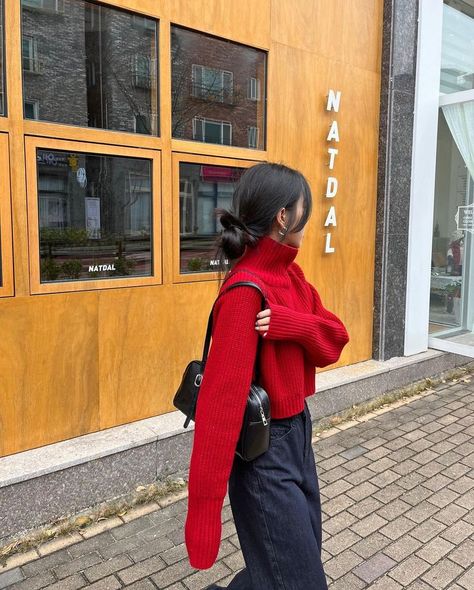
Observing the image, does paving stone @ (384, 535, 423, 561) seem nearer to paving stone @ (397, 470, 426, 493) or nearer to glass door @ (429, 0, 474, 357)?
paving stone @ (397, 470, 426, 493)

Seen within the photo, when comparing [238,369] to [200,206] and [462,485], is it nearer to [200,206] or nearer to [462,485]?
[200,206]

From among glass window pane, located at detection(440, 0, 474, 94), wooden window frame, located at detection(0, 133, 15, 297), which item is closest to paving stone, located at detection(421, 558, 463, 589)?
wooden window frame, located at detection(0, 133, 15, 297)

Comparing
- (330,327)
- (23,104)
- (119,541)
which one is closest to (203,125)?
(23,104)

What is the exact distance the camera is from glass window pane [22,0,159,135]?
3.06 metres

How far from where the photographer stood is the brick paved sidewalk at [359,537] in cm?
265

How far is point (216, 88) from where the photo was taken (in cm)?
395

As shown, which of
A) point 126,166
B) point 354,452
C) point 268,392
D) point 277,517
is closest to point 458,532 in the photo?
point 354,452

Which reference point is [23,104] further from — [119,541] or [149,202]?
A: [119,541]

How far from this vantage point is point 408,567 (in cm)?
276

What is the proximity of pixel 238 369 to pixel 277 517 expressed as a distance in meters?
0.51

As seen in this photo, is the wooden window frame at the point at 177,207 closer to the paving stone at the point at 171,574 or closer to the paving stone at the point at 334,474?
the paving stone at the point at 334,474

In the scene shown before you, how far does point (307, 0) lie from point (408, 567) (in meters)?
4.14

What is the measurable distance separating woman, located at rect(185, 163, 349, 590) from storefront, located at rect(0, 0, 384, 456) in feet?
5.69

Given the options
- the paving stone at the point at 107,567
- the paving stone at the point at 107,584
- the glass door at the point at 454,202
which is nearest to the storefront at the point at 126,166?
the paving stone at the point at 107,567
